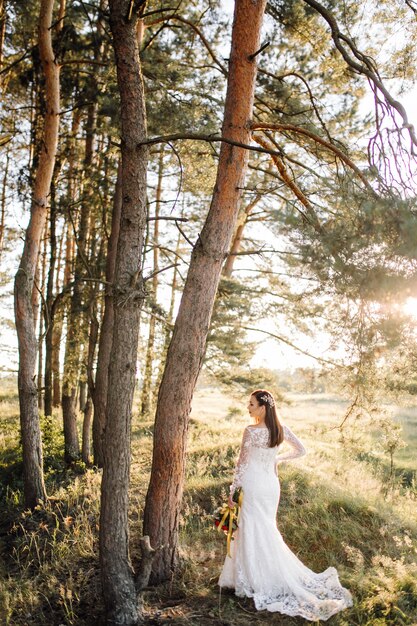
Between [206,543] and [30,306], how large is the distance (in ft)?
15.4

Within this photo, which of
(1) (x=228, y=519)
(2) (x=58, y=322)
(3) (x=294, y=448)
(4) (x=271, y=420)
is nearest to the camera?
(1) (x=228, y=519)

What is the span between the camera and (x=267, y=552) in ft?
19.4

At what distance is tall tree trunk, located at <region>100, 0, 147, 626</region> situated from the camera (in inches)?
207

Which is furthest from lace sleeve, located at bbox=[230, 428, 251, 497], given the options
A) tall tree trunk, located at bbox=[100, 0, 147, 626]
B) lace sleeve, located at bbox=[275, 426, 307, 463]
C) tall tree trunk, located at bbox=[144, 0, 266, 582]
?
tall tree trunk, located at bbox=[100, 0, 147, 626]

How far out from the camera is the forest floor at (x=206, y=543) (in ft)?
17.8

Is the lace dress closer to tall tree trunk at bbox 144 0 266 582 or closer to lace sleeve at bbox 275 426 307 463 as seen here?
lace sleeve at bbox 275 426 307 463

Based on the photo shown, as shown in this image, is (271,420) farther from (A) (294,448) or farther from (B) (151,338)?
(B) (151,338)

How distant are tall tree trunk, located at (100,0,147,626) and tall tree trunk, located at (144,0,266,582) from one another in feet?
2.10

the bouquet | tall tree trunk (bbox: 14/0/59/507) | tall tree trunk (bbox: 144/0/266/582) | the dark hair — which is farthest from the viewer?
tall tree trunk (bbox: 14/0/59/507)

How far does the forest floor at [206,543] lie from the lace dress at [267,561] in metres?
0.16

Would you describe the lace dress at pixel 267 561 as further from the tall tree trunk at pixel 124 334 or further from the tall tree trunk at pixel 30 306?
the tall tree trunk at pixel 30 306

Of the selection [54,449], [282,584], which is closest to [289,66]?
[282,584]

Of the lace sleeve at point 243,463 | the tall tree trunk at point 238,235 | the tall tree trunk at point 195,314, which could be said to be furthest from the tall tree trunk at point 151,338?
the tall tree trunk at point 195,314

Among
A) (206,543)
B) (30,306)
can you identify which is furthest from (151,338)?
(206,543)
